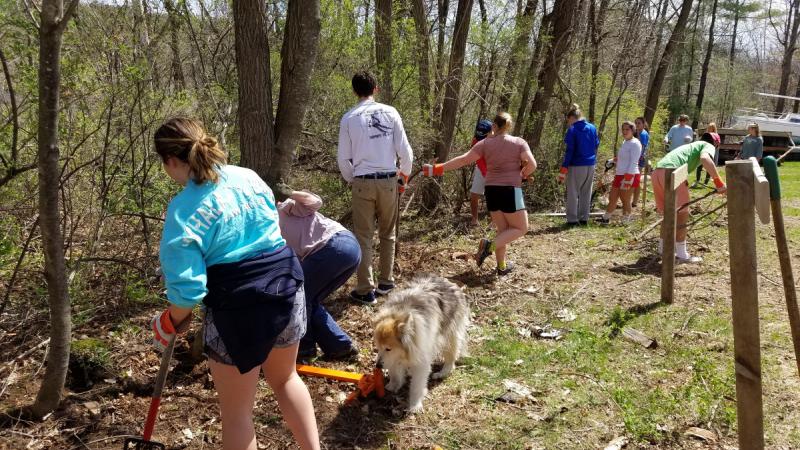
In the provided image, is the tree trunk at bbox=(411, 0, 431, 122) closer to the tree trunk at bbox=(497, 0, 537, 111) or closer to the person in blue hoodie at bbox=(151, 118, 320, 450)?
the tree trunk at bbox=(497, 0, 537, 111)

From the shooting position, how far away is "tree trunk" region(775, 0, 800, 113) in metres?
34.4

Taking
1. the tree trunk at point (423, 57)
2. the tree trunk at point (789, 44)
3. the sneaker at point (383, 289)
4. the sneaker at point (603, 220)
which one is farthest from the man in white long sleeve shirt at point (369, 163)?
the tree trunk at point (789, 44)

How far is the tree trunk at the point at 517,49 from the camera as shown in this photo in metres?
10.2

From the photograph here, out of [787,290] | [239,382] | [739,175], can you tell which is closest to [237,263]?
A: [239,382]

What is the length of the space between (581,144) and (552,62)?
254 centimetres

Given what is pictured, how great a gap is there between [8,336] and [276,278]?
313 cm

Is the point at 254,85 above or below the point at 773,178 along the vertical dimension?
above

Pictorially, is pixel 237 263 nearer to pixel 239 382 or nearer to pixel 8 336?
pixel 239 382

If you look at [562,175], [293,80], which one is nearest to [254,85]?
[293,80]

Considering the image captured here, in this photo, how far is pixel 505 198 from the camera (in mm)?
6340

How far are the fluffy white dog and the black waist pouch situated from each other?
4.26ft

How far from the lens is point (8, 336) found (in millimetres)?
4223

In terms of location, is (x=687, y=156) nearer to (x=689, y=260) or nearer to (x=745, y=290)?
(x=689, y=260)

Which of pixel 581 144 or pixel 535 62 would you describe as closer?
pixel 581 144
